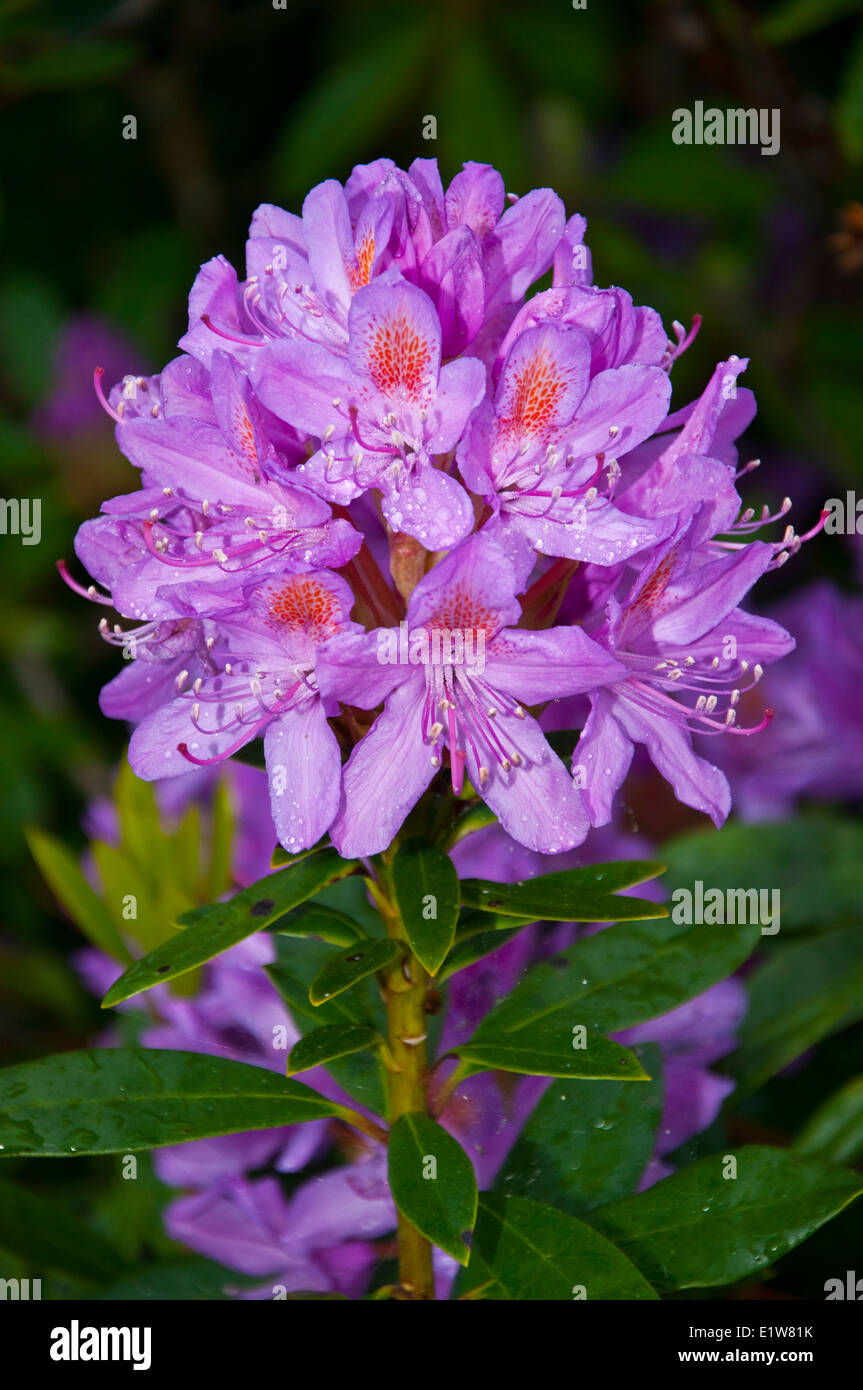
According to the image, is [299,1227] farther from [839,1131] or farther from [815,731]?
[815,731]

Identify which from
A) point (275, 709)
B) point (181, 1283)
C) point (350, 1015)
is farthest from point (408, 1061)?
A: point (181, 1283)

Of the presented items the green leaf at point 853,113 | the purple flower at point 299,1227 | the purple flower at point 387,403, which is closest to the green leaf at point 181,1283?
the purple flower at point 299,1227

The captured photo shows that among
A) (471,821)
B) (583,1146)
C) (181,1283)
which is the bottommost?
(181,1283)

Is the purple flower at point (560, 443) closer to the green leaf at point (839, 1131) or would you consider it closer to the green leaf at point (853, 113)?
the green leaf at point (839, 1131)

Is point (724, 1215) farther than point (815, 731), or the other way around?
point (815, 731)

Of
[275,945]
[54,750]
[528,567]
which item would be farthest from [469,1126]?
[54,750]

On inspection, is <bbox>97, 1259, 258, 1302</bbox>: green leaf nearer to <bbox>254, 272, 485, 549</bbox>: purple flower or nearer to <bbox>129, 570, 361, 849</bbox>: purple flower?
<bbox>129, 570, 361, 849</bbox>: purple flower
